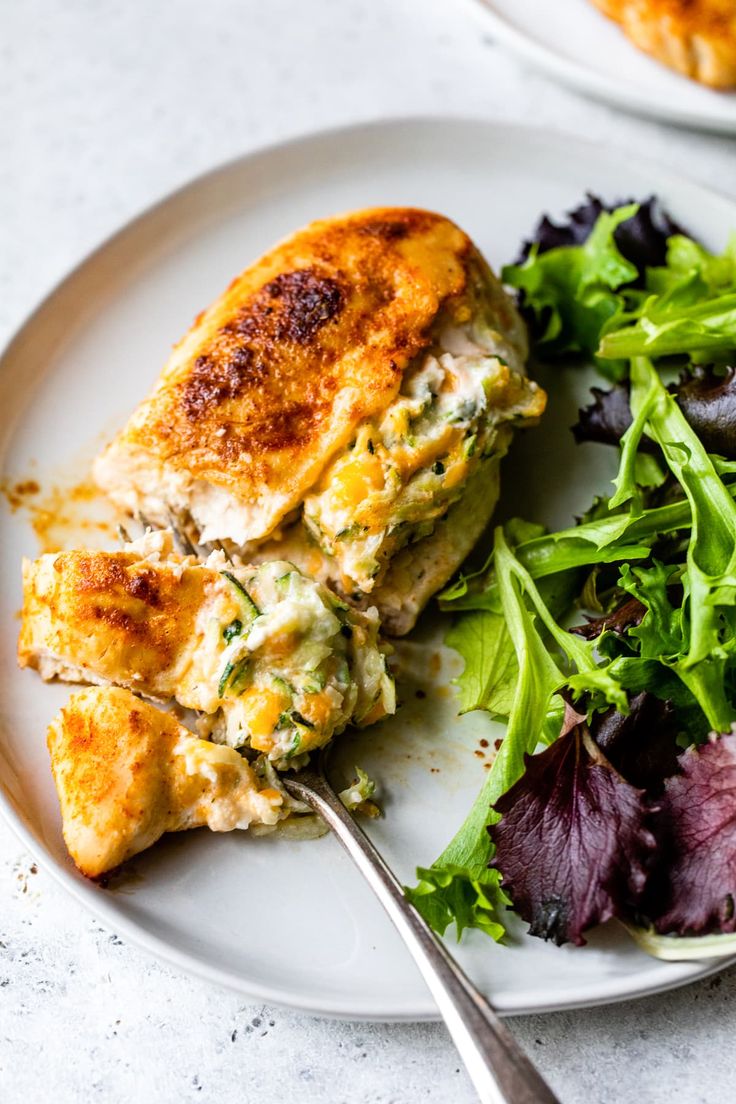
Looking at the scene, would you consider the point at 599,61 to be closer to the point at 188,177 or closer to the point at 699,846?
the point at 188,177

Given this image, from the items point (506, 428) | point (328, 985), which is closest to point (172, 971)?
point (328, 985)

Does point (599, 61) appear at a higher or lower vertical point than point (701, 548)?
higher

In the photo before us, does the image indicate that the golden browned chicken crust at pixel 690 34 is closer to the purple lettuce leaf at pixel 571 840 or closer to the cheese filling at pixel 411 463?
the cheese filling at pixel 411 463

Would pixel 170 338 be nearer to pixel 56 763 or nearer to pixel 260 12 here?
pixel 56 763

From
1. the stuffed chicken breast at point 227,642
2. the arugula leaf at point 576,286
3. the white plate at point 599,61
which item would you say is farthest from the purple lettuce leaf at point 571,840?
the white plate at point 599,61

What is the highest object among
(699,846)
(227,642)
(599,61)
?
(599,61)

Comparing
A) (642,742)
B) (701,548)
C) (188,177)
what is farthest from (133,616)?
(188,177)

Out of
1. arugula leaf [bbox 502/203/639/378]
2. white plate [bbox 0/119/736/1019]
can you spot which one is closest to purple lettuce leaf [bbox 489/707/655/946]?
white plate [bbox 0/119/736/1019]

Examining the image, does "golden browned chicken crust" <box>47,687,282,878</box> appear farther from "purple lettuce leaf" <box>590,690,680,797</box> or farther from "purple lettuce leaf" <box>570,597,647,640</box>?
"purple lettuce leaf" <box>570,597,647,640</box>
